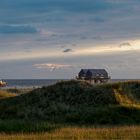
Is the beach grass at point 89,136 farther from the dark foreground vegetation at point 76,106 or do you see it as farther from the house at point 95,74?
the house at point 95,74

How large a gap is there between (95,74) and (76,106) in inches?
1735

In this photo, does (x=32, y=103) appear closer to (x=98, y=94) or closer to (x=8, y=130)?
(x=98, y=94)

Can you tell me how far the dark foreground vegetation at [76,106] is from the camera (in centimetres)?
3712

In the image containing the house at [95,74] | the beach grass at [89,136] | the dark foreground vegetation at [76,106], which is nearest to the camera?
the beach grass at [89,136]

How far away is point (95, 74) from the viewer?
281 ft

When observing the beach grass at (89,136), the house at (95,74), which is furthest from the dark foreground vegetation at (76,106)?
the house at (95,74)

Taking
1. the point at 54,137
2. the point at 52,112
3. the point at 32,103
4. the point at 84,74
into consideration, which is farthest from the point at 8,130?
the point at 84,74

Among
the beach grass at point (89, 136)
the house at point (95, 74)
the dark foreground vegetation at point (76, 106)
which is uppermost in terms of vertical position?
the house at point (95, 74)

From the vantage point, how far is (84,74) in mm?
86375

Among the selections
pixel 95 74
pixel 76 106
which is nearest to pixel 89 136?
pixel 76 106

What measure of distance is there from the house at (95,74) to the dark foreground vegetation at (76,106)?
33541mm

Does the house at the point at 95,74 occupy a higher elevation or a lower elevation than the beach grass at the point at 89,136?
higher

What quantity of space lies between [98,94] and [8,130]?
1448cm

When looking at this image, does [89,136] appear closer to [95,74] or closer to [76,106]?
[76,106]
